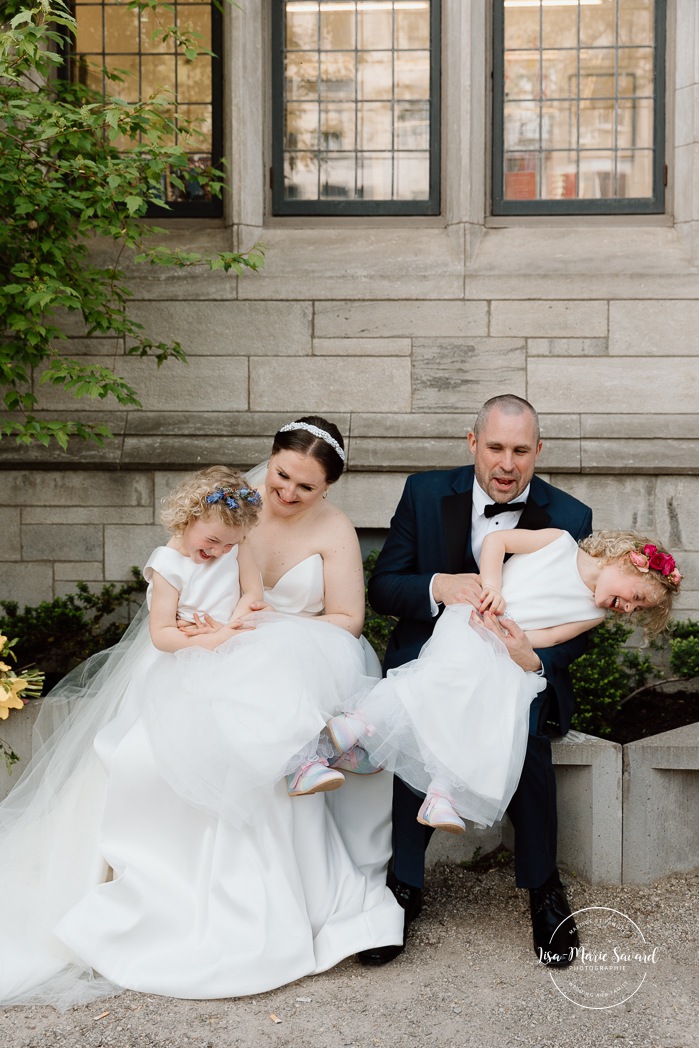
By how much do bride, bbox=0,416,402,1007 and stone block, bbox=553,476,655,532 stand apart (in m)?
1.97

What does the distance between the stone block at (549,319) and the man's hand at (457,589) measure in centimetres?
198

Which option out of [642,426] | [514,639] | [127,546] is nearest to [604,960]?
[514,639]

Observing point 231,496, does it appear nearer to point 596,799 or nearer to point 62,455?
point 596,799

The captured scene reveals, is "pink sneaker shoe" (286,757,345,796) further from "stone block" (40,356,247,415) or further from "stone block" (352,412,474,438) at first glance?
"stone block" (40,356,247,415)

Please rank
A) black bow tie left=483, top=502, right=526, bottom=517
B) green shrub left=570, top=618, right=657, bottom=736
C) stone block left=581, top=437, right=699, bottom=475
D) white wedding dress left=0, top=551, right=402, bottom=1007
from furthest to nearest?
stone block left=581, top=437, right=699, bottom=475, green shrub left=570, top=618, right=657, bottom=736, black bow tie left=483, top=502, right=526, bottom=517, white wedding dress left=0, top=551, right=402, bottom=1007

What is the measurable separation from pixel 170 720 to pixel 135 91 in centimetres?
380

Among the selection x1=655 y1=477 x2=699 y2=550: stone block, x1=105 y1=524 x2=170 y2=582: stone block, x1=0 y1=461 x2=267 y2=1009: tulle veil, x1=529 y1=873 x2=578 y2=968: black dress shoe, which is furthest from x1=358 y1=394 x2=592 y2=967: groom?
x1=105 y1=524 x2=170 y2=582: stone block

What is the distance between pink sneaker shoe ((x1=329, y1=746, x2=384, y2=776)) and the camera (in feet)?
10.8

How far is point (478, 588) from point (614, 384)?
2.08m

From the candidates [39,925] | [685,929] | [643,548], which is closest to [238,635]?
[39,925]

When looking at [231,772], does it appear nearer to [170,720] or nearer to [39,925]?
[170,720]

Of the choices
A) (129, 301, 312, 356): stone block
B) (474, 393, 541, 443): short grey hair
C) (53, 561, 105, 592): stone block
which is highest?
(129, 301, 312, 356): stone block

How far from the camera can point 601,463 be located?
5.15 meters

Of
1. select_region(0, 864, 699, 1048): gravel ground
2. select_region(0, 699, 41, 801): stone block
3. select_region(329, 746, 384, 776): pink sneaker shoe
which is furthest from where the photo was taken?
select_region(0, 699, 41, 801): stone block
